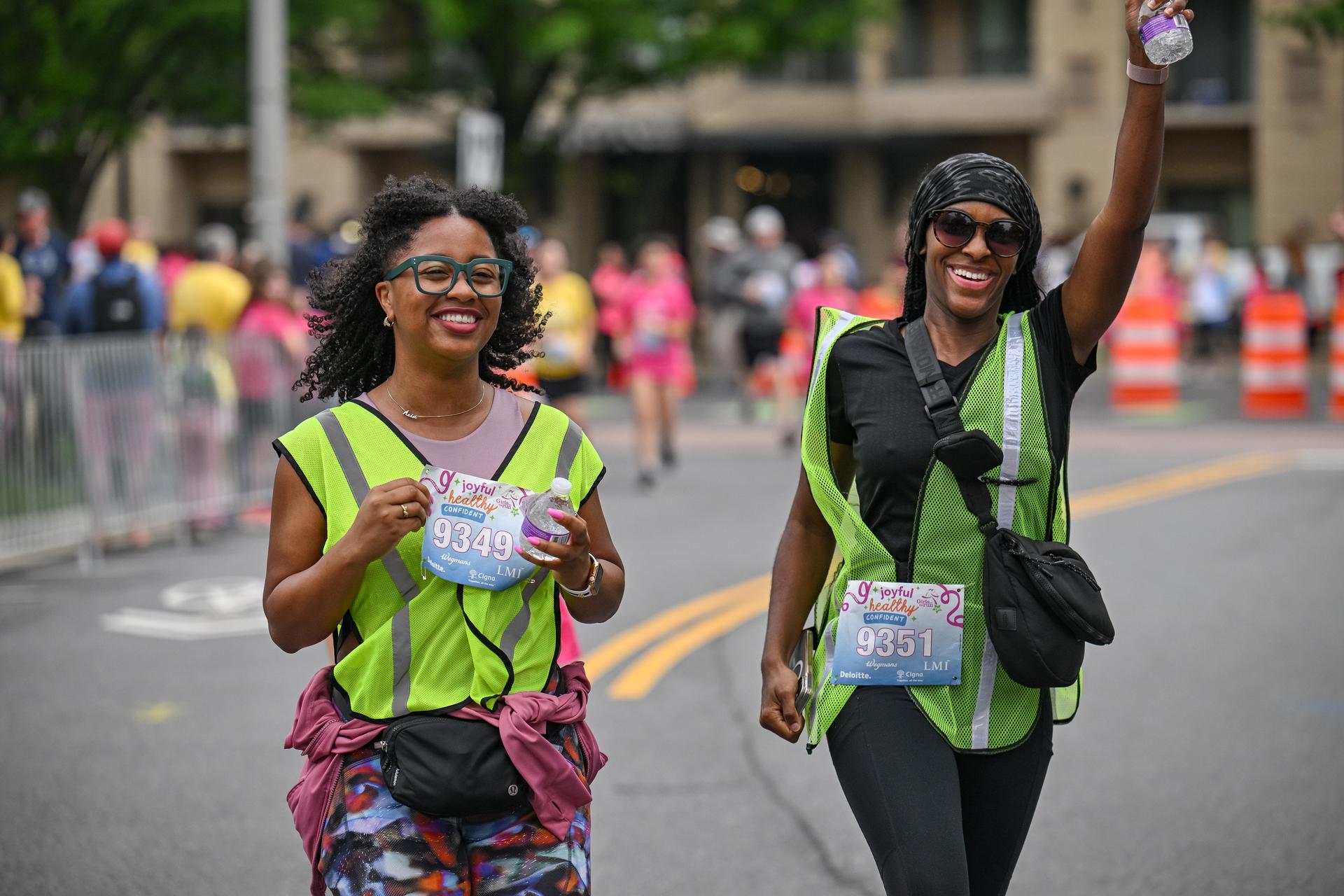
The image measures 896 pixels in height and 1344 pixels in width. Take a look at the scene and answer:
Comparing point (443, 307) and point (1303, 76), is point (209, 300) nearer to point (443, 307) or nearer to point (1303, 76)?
point (443, 307)

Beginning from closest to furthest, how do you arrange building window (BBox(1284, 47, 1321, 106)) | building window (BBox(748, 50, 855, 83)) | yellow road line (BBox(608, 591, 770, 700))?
yellow road line (BBox(608, 591, 770, 700)), building window (BBox(1284, 47, 1321, 106)), building window (BBox(748, 50, 855, 83))

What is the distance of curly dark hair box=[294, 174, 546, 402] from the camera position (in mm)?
3434

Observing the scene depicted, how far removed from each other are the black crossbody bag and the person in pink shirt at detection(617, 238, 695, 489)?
10.6 metres

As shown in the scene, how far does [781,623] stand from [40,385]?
7959 mm

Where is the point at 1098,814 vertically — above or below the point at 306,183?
below

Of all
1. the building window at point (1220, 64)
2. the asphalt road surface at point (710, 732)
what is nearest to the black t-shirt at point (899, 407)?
the asphalt road surface at point (710, 732)

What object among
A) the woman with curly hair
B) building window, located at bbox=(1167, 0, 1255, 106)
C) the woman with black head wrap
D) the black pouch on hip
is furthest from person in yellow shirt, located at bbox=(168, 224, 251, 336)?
building window, located at bbox=(1167, 0, 1255, 106)

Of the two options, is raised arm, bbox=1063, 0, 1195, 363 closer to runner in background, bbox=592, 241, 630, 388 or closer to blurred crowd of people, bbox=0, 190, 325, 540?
blurred crowd of people, bbox=0, 190, 325, 540

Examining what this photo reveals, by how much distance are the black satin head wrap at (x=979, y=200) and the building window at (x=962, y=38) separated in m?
37.2

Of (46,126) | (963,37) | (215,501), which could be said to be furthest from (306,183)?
(215,501)

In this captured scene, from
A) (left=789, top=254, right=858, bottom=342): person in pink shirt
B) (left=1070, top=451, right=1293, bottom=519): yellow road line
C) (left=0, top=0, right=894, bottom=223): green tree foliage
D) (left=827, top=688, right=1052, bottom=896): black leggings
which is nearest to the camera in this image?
(left=827, top=688, right=1052, bottom=896): black leggings

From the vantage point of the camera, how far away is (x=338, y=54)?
27.3 m

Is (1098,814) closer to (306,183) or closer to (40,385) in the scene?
(40,385)

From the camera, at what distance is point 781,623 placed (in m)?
3.71
